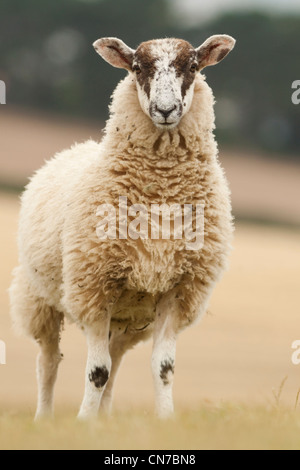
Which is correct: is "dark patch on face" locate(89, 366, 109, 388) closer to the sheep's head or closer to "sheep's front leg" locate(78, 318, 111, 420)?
"sheep's front leg" locate(78, 318, 111, 420)

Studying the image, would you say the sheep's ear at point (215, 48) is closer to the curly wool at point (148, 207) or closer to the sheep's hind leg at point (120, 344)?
the curly wool at point (148, 207)

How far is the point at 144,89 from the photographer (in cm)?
702

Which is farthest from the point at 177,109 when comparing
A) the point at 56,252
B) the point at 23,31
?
the point at 23,31

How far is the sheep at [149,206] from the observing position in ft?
22.7

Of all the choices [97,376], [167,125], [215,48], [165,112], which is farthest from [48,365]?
[215,48]

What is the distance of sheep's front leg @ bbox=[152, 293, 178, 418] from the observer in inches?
278

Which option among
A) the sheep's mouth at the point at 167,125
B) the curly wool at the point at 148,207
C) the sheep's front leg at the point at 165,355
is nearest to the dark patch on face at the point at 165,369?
the sheep's front leg at the point at 165,355

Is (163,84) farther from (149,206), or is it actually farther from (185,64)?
(149,206)

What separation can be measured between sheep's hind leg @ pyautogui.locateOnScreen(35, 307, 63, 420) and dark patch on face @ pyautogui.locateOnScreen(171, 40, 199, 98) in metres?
2.54

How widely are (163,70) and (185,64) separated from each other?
215mm

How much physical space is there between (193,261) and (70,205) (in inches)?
40.5

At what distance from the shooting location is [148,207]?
22.9 feet

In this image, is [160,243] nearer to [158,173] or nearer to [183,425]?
[158,173]

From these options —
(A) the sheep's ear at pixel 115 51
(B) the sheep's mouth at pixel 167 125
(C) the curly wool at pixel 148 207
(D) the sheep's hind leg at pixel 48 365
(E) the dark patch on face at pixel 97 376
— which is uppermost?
(A) the sheep's ear at pixel 115 51
